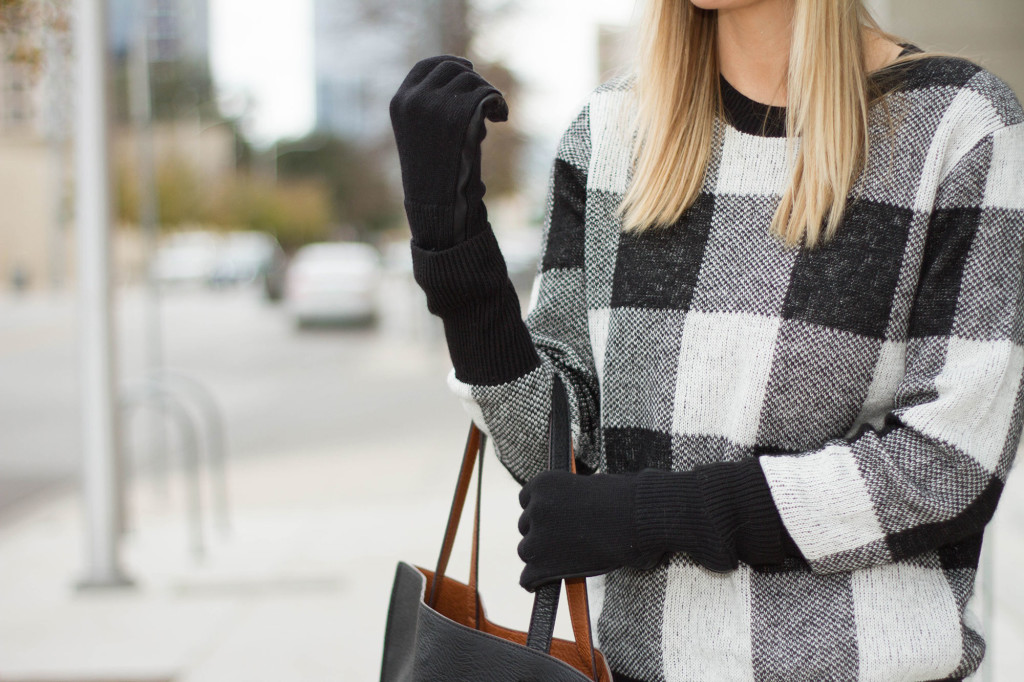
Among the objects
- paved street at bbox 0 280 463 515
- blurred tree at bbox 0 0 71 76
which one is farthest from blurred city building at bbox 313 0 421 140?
blurred tree at bbox 0 0 71 76

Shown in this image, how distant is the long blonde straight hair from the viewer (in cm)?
116

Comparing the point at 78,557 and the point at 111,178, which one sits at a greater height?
the point at 111,178

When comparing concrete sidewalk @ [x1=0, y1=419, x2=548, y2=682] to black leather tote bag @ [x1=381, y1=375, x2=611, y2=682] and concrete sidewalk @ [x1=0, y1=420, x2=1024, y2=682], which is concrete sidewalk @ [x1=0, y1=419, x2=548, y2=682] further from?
black leather tote bag @ [x1=381, y1=375, x2=611, y2=682]

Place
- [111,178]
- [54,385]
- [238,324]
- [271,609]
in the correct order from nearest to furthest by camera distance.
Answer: [271,609] < [111,178] < [54,385] < [238,324]

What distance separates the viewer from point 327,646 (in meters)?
3.91

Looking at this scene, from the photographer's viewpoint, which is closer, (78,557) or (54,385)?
(78,557)

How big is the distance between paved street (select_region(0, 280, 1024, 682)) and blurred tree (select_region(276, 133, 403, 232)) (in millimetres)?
31951

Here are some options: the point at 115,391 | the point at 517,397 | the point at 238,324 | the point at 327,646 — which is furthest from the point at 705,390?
the point at 238,324

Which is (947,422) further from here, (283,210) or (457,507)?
(283,210)

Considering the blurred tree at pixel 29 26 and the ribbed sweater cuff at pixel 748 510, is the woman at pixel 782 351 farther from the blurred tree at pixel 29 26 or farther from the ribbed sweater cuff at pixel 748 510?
the blurred tree at pixel 29 26

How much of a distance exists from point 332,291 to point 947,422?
2120 cm

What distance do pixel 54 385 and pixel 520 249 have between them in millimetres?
14969

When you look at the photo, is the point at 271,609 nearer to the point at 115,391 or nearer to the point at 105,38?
the point at 115,391

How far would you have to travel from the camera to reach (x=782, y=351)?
3.80 feet
